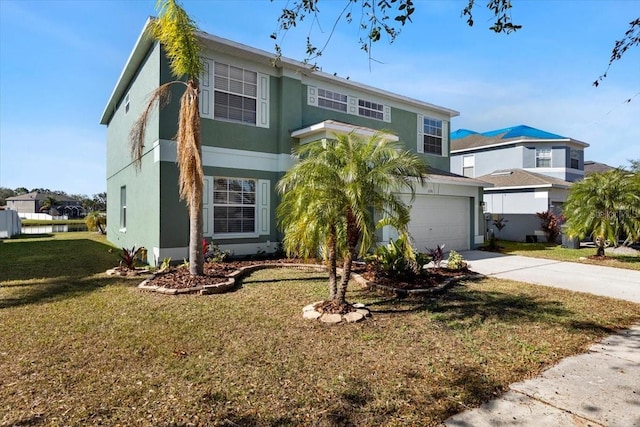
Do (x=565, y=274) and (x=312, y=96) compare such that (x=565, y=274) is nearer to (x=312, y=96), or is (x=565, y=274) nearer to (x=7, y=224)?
(x=312, y=96)

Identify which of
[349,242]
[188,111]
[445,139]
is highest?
[445,139]

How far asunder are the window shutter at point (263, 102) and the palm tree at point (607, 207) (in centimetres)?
1218

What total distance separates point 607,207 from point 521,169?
12370mm

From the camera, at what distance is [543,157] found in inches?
968

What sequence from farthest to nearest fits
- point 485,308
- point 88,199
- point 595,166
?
point 88,199
point 595,166
point 485,308

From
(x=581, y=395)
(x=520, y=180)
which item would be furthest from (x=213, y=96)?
(x=520, y=180)

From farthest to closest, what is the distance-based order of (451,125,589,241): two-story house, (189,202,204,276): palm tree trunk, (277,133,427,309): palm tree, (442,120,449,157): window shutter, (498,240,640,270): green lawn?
(451,125,589,241): two-story house → (442,120,449,157): window shutter → (498,240,640,270): green lawn → (189,202,204,276): palm tree trunk → (277,133,427,309): palm tree

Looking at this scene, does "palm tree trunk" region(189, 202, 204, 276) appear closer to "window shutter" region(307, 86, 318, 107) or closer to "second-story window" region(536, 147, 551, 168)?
"window shutter" region(307, 86, 318, 107)

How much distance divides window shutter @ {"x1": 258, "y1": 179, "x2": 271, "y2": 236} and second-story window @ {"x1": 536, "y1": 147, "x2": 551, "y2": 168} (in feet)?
68.7

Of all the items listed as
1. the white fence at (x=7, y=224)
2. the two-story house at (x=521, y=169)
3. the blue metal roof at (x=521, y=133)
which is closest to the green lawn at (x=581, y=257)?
the two-story house at (x=521, y=169)

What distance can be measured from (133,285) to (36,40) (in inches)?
327

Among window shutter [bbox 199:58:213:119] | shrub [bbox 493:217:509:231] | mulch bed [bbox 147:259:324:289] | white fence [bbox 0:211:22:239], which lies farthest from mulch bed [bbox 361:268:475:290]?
white fence [bbox 0:211:22:239]

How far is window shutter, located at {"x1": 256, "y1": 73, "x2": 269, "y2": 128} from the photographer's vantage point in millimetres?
12273

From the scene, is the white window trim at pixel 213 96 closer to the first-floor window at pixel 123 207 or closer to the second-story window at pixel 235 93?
the second-story window at pixel 235 93
